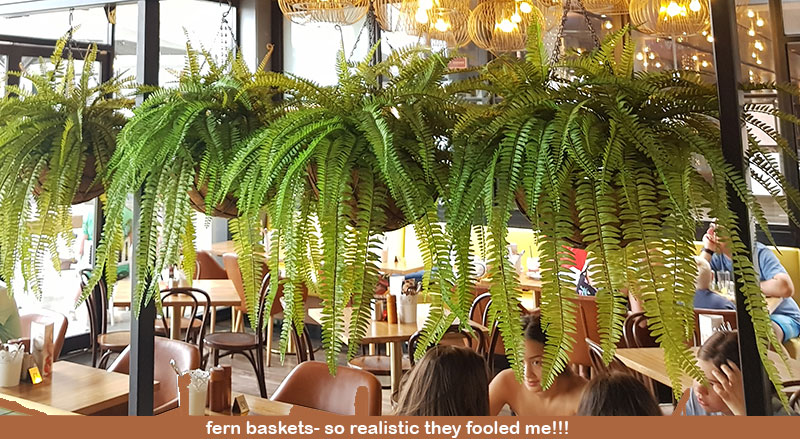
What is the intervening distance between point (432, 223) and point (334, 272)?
6.7 inches

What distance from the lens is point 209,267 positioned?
7133mm

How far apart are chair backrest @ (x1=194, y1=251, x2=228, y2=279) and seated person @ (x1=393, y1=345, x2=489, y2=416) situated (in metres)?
4.74

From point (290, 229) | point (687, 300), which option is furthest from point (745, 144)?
point (290, 229)

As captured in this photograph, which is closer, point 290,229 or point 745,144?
point 745,144

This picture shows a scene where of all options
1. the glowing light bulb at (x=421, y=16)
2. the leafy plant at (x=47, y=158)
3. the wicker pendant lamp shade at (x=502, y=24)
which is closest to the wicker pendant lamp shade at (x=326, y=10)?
the glowing light bulb at (x=421, y=16)

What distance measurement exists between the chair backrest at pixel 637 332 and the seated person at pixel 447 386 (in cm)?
168

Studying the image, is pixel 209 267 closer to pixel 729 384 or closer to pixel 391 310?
pixel 391 310

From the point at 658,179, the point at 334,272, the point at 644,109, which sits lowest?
the point at 334,272

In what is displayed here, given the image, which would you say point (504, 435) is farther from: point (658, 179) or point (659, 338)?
point (658, 179)

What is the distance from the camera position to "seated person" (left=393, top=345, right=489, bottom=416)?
244 cm

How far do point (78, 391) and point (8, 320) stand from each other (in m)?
1.11

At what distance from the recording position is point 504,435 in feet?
3.18

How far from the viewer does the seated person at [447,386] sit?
244 centimetres

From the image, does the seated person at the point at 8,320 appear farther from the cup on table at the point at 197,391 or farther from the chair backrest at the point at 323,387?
the chair backrest at the point at 323,387
